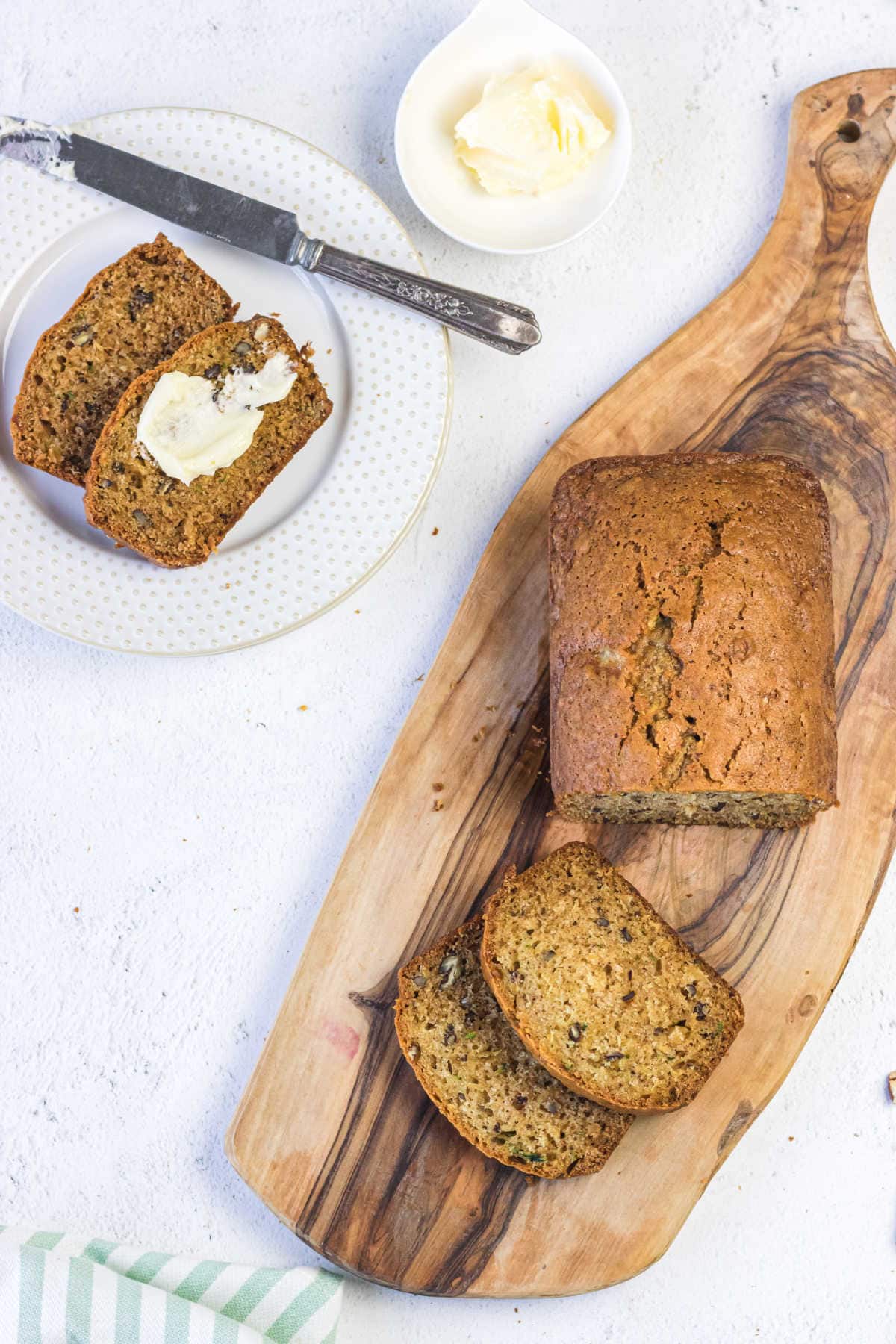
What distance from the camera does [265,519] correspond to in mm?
2953

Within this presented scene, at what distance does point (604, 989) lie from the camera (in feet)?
8.81

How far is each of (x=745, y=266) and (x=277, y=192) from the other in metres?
1.28

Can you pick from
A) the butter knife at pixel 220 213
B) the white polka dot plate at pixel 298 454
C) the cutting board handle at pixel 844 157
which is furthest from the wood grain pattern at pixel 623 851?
the butter knife at pixel 220 213

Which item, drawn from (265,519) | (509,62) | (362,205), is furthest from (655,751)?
(509,62)

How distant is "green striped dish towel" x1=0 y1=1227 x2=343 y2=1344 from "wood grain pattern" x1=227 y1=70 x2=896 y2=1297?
0.22 m

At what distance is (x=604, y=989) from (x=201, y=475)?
164 centimetres

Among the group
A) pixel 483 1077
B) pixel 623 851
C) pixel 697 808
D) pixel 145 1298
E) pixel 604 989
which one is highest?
pixel 697 808

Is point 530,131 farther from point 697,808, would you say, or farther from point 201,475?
point 697,808

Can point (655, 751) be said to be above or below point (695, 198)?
below

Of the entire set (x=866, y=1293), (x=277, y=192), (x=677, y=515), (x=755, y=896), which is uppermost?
(x=277, y=192)

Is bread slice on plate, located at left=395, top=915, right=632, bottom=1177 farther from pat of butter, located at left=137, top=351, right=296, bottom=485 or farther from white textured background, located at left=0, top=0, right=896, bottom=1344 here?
pat of butter, located at left=137, top=351, right=296, bottom=485

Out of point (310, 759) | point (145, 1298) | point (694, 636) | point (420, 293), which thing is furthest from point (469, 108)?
point (145, 1298)

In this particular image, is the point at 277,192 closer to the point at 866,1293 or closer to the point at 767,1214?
the point at 767,1214

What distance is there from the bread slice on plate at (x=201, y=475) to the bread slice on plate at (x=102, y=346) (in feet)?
0.42
